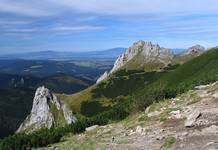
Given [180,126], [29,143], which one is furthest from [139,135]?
[29,143]

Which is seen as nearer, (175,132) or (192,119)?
(175,132)

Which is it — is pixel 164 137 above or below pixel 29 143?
above

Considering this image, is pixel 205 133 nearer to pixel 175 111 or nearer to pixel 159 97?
pixel 175 111

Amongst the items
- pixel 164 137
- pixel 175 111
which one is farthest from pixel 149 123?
pixel 164 137

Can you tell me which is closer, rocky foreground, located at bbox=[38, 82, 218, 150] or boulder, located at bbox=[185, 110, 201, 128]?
rocky foreground, located at bbox=[38, 82, 218, 150]

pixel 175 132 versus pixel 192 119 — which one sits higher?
pixel 192 119

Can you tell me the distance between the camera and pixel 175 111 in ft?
212

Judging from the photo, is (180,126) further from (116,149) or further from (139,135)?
(116,149)

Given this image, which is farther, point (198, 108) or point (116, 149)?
point (198, 108)

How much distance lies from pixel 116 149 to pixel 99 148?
4.00 m

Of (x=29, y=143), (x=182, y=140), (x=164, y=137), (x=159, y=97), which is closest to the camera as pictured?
(x=182, y=140)

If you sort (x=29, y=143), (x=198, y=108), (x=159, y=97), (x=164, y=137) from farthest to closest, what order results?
(x=159, y=97)
(x=29, y=143)
(x=198, y=108)
(x=164, y=137)

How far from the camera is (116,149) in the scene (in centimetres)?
5009

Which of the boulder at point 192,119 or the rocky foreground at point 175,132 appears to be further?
the boulder at point 192,119
